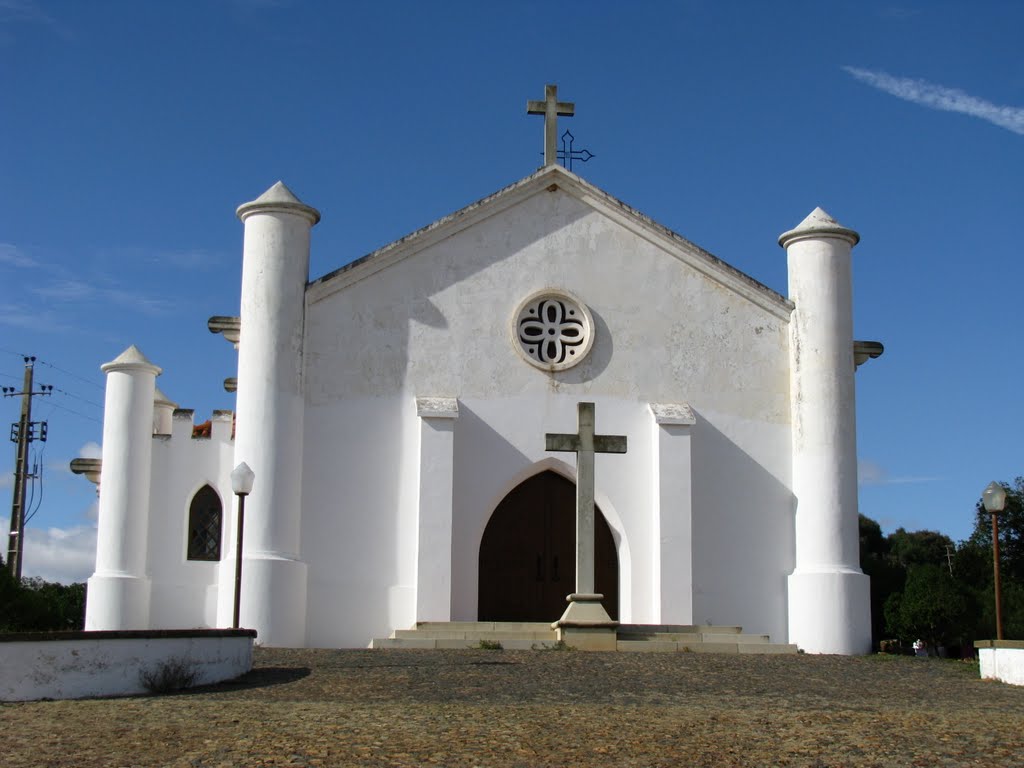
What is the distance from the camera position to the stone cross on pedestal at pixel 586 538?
63.0 feet

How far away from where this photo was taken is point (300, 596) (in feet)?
71.2

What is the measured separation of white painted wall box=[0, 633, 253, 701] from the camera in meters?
13.3

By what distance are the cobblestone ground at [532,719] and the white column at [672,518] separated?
215 inches

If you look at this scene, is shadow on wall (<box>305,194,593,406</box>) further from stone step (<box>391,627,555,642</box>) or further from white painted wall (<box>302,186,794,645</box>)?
stone step (<box>391,627,555,642</box>)

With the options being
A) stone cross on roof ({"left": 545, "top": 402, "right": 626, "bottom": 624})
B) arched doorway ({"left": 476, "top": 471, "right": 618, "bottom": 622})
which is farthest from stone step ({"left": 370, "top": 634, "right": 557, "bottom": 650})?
arched doorway ({"left": 476, "top": 471, "right": 618, "bottom": 622})

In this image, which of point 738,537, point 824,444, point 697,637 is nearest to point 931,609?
point 824,444

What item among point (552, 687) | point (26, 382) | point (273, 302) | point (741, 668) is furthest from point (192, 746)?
point (26, 382)

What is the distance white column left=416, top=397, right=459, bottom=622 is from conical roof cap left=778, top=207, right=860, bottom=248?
6.68m

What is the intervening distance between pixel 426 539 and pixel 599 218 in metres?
6.53

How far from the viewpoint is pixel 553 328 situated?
2361 centimetres

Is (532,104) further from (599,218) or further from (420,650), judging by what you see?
(420,650)

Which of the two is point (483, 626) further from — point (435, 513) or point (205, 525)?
point (205, 525)

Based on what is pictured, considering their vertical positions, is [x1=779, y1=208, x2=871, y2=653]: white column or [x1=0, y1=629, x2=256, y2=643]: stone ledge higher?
[x1=779, y1=208, x2=871, y2=653]: white column

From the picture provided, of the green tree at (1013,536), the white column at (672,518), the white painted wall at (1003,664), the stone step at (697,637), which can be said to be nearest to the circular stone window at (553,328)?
the white column at (672,518)
